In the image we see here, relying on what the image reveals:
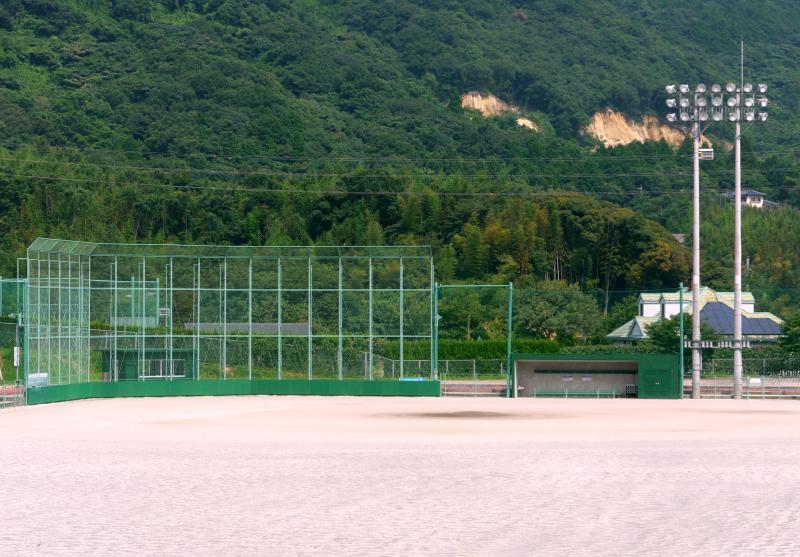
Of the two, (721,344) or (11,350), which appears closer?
(721,344)

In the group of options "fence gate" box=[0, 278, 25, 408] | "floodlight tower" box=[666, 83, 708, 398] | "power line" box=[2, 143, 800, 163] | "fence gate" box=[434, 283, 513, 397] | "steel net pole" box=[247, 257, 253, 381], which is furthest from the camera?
"power line" box=[2, 143, 800, 163]

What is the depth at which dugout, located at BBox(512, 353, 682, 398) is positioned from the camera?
55125mm

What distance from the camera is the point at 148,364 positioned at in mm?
53969

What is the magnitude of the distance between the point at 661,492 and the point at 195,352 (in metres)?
37.0

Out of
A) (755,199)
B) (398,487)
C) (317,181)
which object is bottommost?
(398,487)

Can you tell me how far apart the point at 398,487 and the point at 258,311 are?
36054 millimetres

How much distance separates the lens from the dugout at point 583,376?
5512 centimetres

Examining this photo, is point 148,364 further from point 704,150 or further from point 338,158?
point 338,158

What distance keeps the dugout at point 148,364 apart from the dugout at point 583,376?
14.2 m

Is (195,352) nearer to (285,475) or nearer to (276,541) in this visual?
(285,475)

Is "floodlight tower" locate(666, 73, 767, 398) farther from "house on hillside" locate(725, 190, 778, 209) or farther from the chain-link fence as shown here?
"house on hillside" locate(725, 190, 778, 209)

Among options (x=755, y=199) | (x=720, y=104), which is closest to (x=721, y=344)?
(x=720, y=104)

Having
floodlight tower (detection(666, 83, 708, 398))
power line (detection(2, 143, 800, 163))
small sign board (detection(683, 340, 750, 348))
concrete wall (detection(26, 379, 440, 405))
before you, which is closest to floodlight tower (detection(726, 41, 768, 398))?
small sign board (detection(683, 340, 750, 348))

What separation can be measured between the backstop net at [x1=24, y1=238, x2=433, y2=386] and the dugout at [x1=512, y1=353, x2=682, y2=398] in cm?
443
